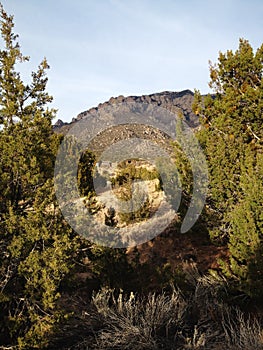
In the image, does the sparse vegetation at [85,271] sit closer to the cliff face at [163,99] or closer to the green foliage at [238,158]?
the green foliage at [238,158]

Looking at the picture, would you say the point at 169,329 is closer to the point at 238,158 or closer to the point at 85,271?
the point at 85,271

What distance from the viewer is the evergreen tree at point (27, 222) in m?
6.73

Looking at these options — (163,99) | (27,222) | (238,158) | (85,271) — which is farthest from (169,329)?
(163,99)

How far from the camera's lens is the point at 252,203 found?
32.0 feet

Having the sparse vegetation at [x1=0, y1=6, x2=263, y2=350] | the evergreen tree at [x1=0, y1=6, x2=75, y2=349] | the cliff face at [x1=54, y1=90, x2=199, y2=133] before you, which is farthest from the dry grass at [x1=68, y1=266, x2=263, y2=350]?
the cliff face at [x1=54, y1=90, x2=199, y2=133]

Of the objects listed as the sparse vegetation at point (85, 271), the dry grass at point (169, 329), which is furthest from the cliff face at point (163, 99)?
the dry grass at point (169, 329)

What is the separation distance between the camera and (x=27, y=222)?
6.87 metres

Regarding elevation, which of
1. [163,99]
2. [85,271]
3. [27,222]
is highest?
[163,99]

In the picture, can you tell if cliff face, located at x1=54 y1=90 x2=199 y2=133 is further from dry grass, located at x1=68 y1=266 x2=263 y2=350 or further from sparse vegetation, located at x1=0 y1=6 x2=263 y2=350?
dry grass, located at x1=68 y1=266 x2=263 y2=350

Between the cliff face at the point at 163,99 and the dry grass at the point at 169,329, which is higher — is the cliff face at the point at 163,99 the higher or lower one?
the higher one

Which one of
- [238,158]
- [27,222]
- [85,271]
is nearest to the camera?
[27,222]

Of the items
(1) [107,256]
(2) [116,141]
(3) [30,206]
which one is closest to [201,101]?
(1) [107,256]

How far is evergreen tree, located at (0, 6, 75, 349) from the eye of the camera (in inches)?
265

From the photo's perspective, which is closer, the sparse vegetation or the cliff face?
the sparse vegetation
